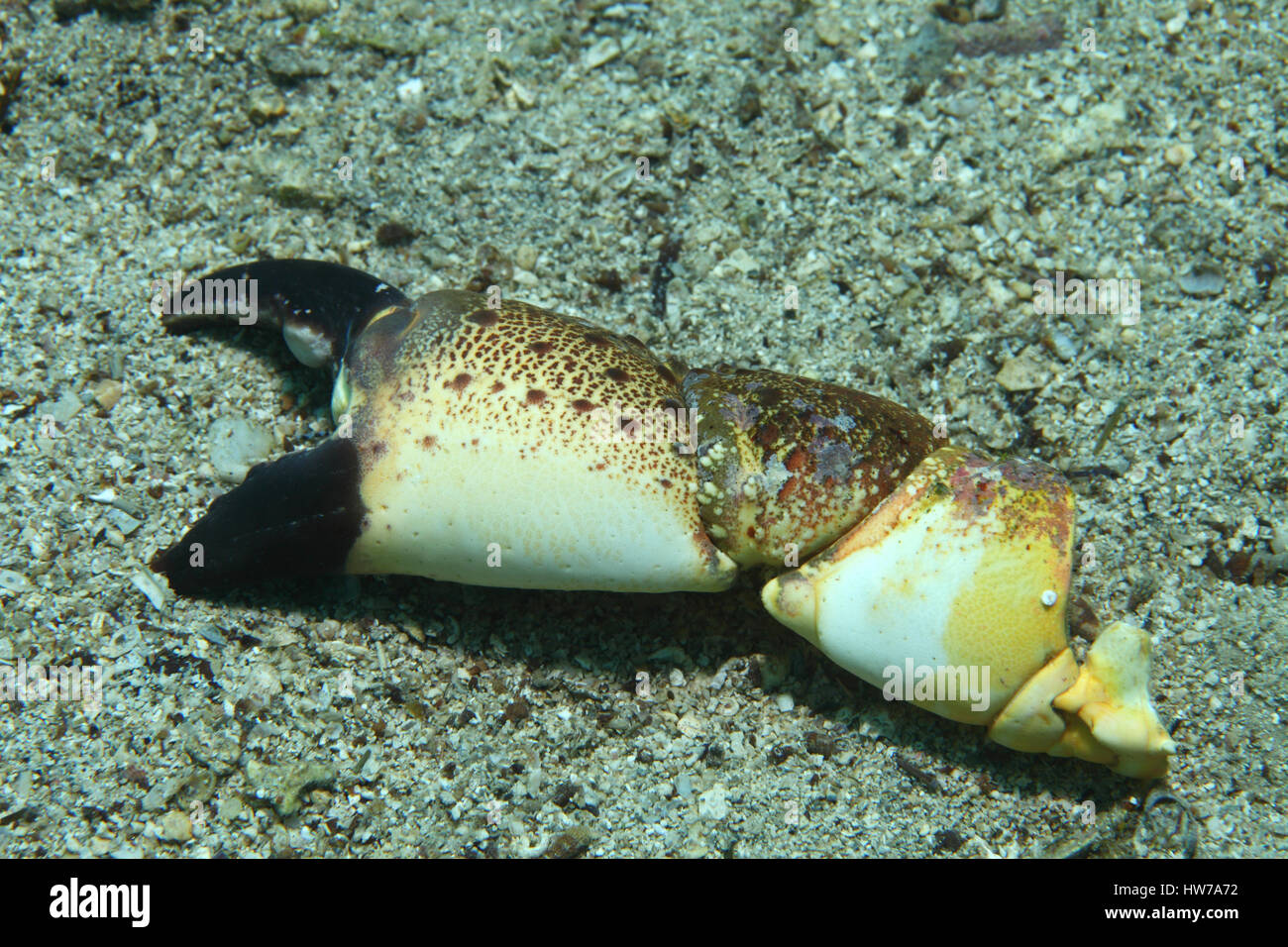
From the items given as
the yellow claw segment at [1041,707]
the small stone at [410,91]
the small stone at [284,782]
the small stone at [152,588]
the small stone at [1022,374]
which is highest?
the small stone at [410,91]

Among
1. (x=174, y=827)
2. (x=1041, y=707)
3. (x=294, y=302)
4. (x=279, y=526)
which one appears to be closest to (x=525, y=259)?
(x=294, y=302)

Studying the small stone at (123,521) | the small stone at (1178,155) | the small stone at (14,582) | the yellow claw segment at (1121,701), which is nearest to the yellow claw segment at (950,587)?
the yellow claw segment at (1121,701)

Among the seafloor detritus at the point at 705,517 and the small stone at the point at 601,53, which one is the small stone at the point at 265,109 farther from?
the seafloor detritus at the point at 705,517

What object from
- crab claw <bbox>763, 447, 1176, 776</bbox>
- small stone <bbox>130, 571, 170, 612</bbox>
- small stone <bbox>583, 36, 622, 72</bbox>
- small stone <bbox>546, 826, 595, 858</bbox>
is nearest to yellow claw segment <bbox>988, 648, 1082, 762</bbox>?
crab claw <bbox>763, 447, 1176, 776</bbox>

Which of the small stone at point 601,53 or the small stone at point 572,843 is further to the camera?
the small stone at point 601,53

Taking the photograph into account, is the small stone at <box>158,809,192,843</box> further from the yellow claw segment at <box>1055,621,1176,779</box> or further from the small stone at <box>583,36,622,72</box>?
the small stone at <box>583,36,622,72</box>
